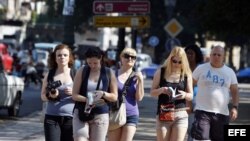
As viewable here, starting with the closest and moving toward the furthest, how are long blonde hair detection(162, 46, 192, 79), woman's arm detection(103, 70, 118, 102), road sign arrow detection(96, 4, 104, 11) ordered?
1. woman's arm detection(103, 70, 118, 102)
2. long blonde hair detection(162, 46, 192, 79)
3. road sign arrow detection(96, 4, 104, 11)

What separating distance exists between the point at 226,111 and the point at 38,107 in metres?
14.9

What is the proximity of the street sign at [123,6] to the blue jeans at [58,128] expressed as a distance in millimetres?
13959

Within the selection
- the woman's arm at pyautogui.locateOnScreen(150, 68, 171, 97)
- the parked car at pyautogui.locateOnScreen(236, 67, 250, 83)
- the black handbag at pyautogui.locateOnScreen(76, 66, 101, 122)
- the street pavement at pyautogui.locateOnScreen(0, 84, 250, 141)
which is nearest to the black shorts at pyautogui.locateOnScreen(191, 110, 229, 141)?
the woman's arm at pyautogui.locateOnScreen(150, 68, 171, 97)

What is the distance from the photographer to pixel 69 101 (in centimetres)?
910

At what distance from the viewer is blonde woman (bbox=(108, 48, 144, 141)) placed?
9719mm

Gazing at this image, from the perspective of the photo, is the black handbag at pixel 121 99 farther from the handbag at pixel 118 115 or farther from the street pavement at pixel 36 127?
the street pavement at pixel 36 127

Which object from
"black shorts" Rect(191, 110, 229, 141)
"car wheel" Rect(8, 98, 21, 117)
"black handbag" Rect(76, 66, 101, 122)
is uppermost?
"black handbag" Rect(76, 66, 101, 122)

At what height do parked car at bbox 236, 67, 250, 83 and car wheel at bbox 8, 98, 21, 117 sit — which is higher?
car wheel at bbox 8, 98, 21, 117

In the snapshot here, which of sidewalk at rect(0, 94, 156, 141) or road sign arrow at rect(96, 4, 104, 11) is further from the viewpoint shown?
road sign arrow at rect(96, 4, 104, 11)

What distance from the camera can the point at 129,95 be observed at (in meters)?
9.80

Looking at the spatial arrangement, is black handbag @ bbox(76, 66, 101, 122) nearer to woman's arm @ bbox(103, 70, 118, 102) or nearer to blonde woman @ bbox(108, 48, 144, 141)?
woman's arm @ bbox(103, 70, 118, 102)

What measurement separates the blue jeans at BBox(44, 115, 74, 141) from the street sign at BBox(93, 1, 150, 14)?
45.8 ft

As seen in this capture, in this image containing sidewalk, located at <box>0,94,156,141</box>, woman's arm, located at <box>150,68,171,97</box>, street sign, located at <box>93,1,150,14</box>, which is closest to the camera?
woman's arm, located at <box>150,68,171,97</box>

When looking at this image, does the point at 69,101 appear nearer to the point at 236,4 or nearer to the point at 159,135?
the point at 159,135
